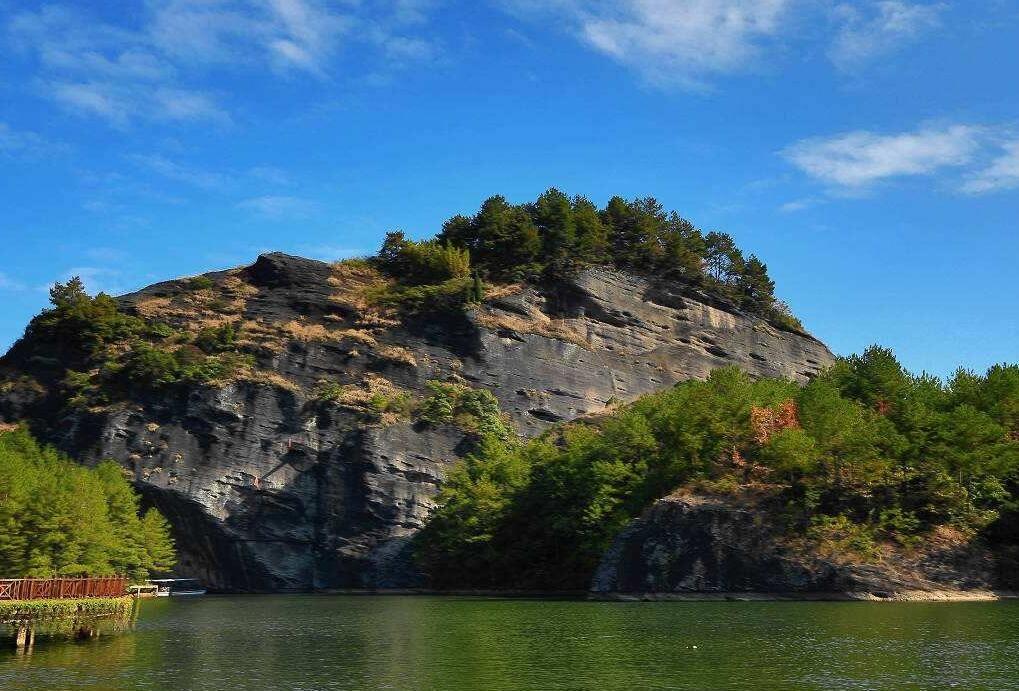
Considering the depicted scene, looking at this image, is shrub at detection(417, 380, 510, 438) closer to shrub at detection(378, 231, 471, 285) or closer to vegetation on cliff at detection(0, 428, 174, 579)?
shrub at detection(378, 231, 471, 285)

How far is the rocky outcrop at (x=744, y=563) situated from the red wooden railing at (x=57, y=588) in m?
36.7

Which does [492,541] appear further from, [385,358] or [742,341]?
[742,341]

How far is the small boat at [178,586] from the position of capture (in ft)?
319

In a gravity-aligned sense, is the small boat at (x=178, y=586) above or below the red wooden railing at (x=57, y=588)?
below

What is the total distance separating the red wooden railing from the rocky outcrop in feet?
120

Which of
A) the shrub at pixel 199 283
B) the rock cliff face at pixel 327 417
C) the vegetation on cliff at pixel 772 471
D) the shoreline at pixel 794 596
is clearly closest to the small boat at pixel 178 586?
the rock cliff face at pixel 327 417

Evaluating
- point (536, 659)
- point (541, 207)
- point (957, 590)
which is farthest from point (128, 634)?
point (541, 207)

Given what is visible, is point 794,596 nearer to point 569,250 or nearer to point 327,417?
point 327,417

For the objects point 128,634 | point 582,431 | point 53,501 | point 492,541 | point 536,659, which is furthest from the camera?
point 582,431

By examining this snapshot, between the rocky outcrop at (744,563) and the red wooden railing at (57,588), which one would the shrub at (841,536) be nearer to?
the rocky outcrop at (744,563)

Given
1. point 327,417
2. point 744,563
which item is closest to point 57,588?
point 744,563

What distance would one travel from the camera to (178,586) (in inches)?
3949

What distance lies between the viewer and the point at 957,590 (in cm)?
6525

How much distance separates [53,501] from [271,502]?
37.0 meters
